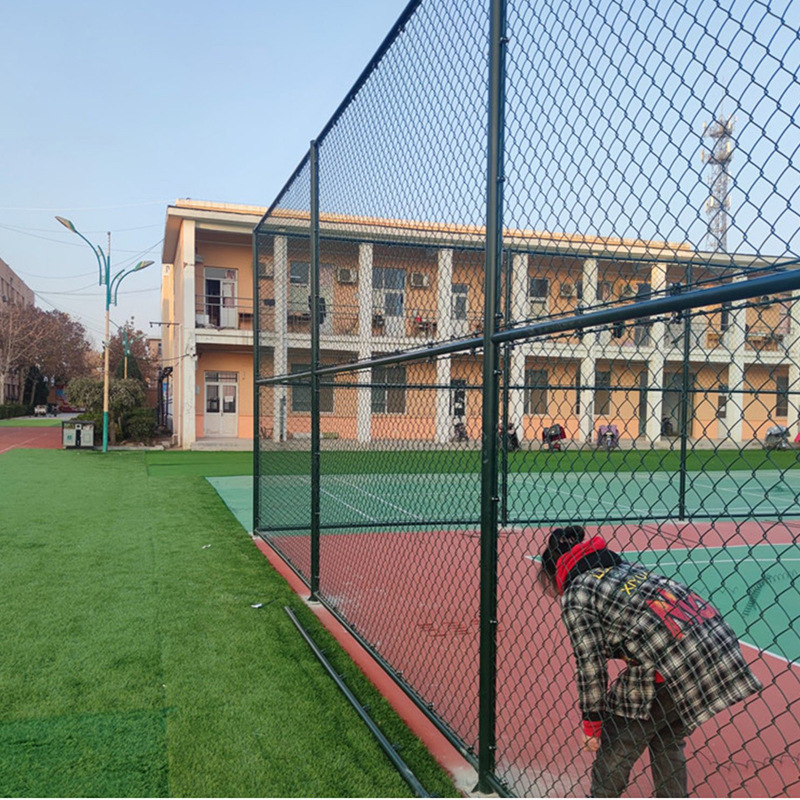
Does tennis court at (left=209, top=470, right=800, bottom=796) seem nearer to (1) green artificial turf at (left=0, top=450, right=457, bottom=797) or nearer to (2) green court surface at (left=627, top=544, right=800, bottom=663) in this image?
(2) green court surface at (left=627, top=544, right=800, bottom=663)

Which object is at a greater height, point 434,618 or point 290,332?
point 290,332

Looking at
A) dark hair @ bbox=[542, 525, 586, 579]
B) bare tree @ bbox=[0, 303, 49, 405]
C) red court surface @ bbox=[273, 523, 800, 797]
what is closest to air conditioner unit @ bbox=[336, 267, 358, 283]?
red court surface @ bbox=[273, 523, 800, 797]

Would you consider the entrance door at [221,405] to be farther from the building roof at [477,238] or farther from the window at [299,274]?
the window at [299,274]

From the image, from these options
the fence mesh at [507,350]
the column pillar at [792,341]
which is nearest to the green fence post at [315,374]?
the fence mesh at [507,350]

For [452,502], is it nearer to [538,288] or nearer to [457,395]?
[457,395]

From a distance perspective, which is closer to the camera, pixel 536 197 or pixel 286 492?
pixel 536 197

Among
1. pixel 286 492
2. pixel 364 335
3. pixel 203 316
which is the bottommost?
pixel 286 492

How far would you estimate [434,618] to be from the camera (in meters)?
5.33

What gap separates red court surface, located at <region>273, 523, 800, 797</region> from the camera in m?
3.06

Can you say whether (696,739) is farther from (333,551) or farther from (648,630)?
(333,551)

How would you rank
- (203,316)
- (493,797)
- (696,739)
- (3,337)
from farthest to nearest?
(3,337)
(203,316)
(696,739)
(493,797)

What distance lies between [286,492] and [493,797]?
6100 millimetres

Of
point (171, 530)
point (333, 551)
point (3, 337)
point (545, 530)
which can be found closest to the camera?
point (333, 551)

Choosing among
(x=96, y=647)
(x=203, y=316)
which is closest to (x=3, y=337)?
(x=203, y=316)
